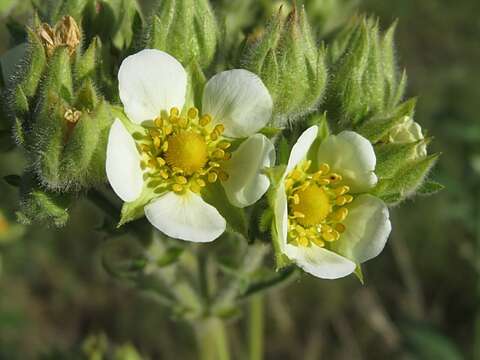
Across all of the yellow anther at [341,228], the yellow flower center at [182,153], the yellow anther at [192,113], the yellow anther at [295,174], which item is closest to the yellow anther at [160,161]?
the yellow flower center at [182,153]

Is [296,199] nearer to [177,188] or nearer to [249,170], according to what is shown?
[249,170]

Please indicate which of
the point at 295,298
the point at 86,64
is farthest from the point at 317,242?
the point at 295,298

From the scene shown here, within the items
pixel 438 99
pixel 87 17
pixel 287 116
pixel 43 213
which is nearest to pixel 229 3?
pixel 87 17

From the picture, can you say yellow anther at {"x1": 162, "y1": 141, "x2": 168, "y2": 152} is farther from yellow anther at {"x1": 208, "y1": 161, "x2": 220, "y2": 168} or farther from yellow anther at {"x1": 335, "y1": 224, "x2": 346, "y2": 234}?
yellow anther at {"x1": 335, "y1": 224, "x2": 346, "y2": 234}

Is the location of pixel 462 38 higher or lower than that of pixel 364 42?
lower

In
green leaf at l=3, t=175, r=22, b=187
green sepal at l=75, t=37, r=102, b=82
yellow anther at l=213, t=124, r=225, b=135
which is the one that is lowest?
green leaf at l=3, t=175, r=22, b=187

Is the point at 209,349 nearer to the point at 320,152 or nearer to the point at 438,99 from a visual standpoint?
Result: the point at 320,152

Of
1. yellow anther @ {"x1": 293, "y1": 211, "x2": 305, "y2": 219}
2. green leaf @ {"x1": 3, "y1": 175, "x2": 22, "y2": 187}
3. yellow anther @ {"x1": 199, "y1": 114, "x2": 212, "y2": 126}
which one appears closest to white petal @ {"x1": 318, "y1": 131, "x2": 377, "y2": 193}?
yellow anther @ {"x1": 293, "y1": 211, "x2": 305, "y2": 219}
